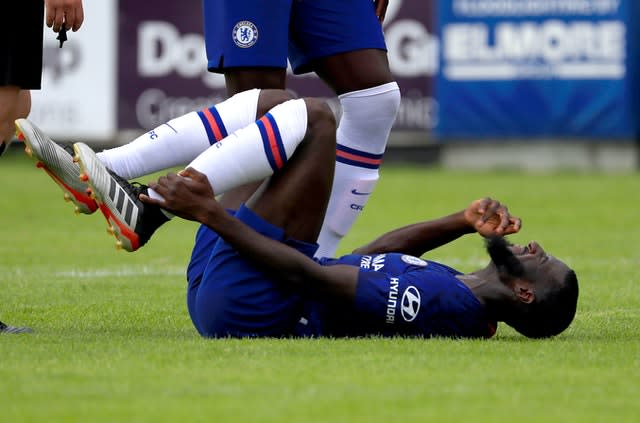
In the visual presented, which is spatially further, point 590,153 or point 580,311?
point 590,153

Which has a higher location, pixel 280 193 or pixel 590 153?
pixel 280 193

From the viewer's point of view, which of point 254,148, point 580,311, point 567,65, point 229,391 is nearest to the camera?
point 229,391

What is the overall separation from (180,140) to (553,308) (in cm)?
134

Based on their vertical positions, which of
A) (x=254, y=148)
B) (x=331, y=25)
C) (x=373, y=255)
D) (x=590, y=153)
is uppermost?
(x=331, y=25)

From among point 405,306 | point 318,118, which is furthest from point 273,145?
point 405,306

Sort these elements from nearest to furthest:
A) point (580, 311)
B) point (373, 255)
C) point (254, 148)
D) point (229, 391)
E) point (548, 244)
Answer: point (229, 391), point (254, 148), point (373, 255), point (580, 311), point (548, 244)

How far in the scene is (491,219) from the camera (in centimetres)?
468

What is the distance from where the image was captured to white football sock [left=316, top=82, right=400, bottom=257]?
5.36 metres

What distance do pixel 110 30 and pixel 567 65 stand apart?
5692 mm

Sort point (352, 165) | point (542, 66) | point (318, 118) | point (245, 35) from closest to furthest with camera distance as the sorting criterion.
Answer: point (318, 118) → point (245, 35) → point (352, 165) → point (542, 66)

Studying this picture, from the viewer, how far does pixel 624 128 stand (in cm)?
1678

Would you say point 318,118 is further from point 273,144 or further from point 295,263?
point 295,263

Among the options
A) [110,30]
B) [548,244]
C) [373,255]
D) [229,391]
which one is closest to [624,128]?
[110,30]

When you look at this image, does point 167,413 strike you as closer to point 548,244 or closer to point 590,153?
point 548,244
